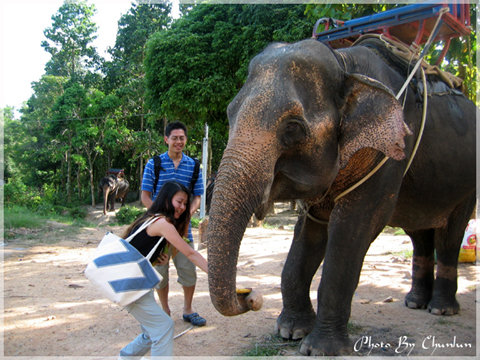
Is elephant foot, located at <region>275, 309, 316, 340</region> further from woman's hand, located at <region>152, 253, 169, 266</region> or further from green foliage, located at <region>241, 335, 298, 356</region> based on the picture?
woman's hand, located at <region>152, 253, 169, 266</region>

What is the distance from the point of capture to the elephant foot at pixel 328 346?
3025 mm

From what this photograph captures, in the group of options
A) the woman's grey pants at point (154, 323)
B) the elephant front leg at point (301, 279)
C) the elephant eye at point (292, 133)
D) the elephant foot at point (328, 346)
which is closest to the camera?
→ the elephant eye at point (292, 133)

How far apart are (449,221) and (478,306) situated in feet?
3.51

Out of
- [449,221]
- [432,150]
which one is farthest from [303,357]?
[449,221]

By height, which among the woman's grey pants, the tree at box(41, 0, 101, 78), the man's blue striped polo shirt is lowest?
the woman's grey pants

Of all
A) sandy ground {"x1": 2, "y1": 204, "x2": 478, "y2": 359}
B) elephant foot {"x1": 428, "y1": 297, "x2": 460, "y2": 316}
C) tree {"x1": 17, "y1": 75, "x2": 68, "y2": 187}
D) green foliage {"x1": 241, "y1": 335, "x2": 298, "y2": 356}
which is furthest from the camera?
tree {"x1": 17, "y1": 75, "x2": 68, "y2": 187}

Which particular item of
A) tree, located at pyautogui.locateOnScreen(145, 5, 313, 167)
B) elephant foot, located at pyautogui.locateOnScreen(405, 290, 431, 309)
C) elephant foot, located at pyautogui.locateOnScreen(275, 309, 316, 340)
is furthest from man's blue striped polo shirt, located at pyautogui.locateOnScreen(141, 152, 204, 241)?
tree, located at pyautogui.locateOnScreen(145, 5, 313, 167)

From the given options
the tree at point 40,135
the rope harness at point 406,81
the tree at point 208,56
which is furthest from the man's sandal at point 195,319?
the tree at point 40,135

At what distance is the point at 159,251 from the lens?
10.4ft

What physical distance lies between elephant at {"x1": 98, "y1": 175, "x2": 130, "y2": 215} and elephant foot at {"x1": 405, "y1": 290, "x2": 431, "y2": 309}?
1593cm

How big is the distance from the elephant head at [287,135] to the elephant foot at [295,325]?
1156 mm

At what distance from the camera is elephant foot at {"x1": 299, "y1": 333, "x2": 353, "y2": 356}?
303 cm

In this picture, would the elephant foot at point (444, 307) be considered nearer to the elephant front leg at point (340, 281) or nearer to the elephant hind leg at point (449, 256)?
the elephant hind leg at point (449, 256)

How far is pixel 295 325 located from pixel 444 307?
1.92m
